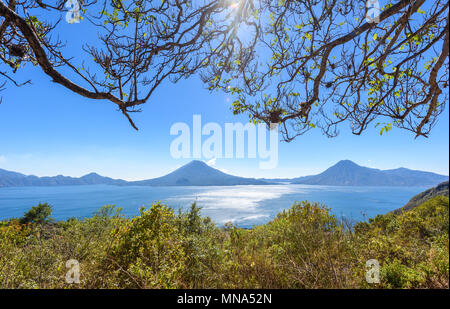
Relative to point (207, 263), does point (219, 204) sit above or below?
below

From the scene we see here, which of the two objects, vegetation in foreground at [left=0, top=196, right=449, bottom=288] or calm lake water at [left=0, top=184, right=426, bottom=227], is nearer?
vegetation in foreground at [left=0, top=196, right=449, bottom=288]

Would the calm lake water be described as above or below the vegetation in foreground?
below

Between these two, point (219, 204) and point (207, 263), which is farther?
point (219, 204)

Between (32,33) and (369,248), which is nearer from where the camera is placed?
(32,33)

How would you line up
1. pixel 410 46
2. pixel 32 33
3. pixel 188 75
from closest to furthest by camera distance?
1. pixel 32 33
2. pixel 410 46
3. pixel 188 75

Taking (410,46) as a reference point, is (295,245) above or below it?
below

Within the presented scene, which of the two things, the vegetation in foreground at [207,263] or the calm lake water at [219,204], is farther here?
the calm lake water at [219,204]

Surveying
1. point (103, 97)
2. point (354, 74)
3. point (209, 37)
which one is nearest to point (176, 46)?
point (209, 37)

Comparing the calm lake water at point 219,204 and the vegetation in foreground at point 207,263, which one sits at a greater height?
the vegetation in foreground at point 207,263

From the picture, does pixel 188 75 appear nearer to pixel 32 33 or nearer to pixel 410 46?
pixel 32 33

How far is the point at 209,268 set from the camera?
3295 millimetres

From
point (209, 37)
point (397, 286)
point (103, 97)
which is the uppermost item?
point (209, 37)
